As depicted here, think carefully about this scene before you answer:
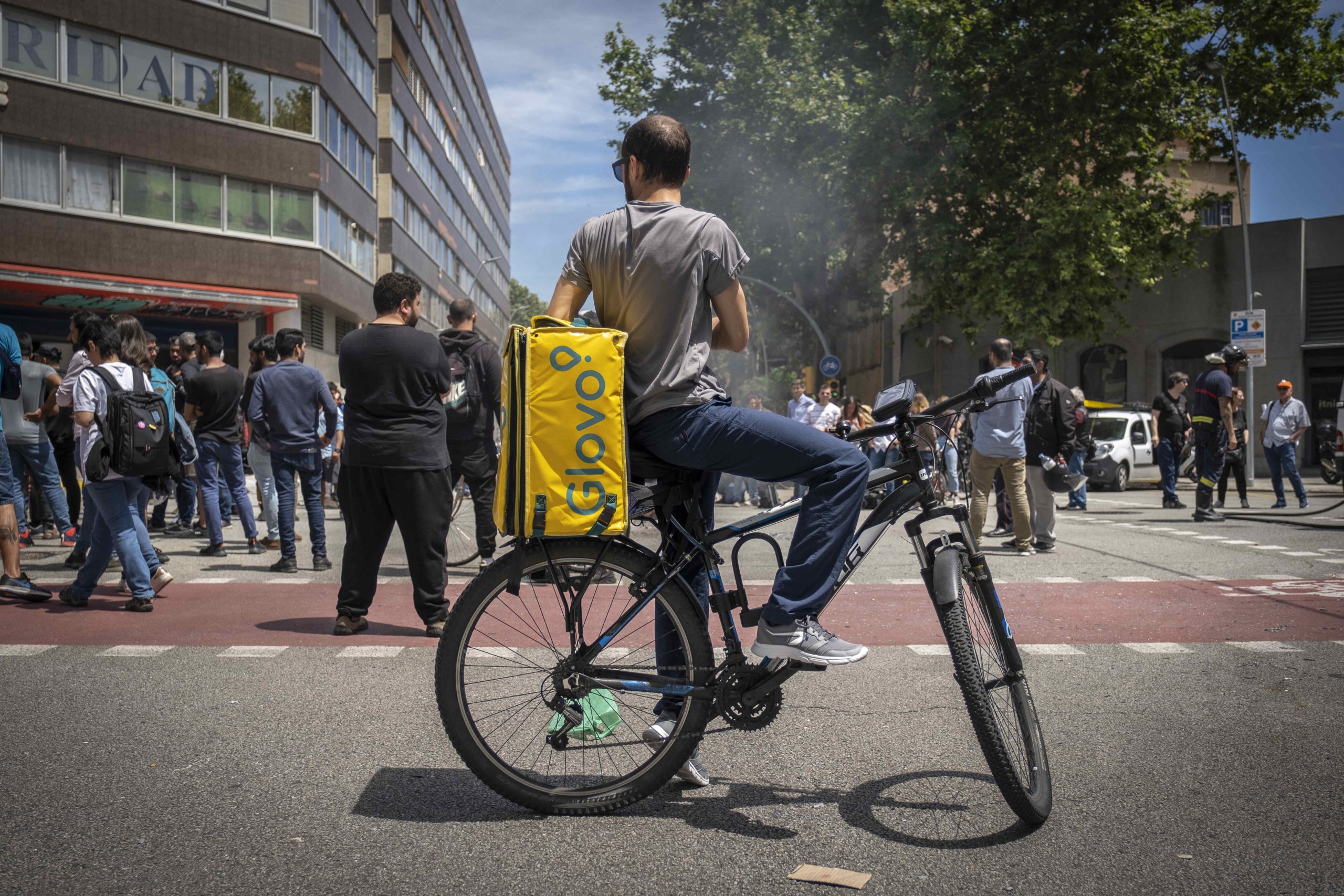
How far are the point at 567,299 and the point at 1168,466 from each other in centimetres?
1557

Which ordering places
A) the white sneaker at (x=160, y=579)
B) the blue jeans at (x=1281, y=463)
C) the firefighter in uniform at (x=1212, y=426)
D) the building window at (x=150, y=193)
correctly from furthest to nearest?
the building window at (x=150, y=193), the blue jeans at (x=1281, y=463), the firefighter in uniform at (x=1212, y=426), the white sneaker at (x=160, y=579)

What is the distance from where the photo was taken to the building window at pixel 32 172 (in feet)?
76.7

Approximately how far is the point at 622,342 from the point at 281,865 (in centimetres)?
161

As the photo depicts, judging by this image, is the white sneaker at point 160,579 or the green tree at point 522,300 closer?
the white sneaker at point 160,579

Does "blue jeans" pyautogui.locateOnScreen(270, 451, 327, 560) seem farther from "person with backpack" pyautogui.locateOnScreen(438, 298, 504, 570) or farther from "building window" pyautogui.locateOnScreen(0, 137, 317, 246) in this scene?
"building window" pyautogui.locateOnScreen(0, 137, 317, 246)

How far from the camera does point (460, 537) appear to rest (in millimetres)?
8922

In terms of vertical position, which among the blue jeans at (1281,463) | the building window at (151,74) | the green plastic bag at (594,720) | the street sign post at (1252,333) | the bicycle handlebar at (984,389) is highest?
the building window at (151,74)

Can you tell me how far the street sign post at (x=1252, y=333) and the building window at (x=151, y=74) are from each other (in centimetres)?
2226

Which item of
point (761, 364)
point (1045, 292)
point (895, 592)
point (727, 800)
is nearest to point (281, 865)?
point (727, 800)

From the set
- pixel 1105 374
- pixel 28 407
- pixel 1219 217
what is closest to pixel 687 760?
pixel 28 407

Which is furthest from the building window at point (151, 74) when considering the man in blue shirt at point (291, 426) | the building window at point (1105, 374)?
the building window at point (1105, 374)

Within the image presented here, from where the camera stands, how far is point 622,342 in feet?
10.1

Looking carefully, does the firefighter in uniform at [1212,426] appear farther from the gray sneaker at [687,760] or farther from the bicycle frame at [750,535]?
the gray sneaker at [687,760]

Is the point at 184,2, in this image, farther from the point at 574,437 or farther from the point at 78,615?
the point at 574,437
